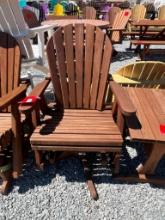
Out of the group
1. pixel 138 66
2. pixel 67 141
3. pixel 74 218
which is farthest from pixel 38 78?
pixel 74 218

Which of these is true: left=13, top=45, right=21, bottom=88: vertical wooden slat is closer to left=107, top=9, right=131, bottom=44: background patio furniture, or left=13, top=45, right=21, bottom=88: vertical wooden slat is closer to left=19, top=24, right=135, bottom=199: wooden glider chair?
left=19, top=24, right=135, bottom=199: wooden glider chair

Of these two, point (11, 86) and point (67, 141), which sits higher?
point (11, 86)

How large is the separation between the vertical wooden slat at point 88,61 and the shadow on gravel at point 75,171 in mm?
601

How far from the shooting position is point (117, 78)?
2.81 meters

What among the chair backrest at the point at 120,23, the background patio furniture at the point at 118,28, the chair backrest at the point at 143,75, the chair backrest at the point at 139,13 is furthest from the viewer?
the chair backrest at the point at 139,13

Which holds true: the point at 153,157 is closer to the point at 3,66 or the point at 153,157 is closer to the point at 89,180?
the point at 89,180

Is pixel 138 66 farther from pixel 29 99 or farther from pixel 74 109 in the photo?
pixel 29 99

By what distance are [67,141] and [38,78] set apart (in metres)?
2.67

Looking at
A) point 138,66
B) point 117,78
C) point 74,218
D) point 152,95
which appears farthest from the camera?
point 117,78

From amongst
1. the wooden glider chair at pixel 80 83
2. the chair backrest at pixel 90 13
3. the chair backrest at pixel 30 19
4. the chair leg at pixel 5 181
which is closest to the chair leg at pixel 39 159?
the wooden glider chair at pixel 80 83

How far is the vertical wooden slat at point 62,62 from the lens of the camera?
7.85 ft

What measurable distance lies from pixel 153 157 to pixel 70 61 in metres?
1.22

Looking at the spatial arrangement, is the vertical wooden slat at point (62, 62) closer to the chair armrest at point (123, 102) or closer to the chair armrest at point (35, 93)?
the chair armrest at point (35, 93)

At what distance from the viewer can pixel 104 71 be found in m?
2.44
